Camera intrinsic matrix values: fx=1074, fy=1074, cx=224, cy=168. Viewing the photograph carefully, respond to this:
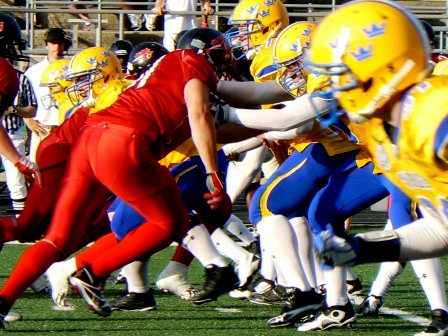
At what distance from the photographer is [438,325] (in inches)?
190

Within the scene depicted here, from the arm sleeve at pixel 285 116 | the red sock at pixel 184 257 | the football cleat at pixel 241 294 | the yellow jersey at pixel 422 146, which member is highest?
the yellow jersey at pixel 422 146

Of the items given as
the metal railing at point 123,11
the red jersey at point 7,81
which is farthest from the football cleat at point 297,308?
the metal railing at point 123,11

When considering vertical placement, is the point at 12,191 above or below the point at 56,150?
below

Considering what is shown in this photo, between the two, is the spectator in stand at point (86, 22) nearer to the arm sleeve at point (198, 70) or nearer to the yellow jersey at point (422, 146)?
the arm sleeve at point (198, 70)

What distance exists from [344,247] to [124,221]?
88.5 inches

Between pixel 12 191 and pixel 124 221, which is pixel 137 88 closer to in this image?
pixel 124 221

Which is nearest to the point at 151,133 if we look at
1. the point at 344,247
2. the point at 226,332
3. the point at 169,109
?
Answer: the point at 169,109

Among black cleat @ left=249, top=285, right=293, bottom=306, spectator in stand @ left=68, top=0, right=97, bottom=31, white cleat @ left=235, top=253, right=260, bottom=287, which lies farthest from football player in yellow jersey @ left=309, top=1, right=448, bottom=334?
spectator in stand @ left=68, top=0, right=97, bottom=31

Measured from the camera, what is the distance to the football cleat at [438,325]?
15.8 ft

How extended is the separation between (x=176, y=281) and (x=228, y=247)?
57 centimetres

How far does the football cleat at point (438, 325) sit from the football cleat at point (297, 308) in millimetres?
595

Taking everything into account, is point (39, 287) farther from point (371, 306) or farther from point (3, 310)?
point (371, 306)

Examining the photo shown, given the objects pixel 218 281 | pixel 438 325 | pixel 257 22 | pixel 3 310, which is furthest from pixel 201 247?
pixel 257 22

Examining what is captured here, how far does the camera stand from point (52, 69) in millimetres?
6766
